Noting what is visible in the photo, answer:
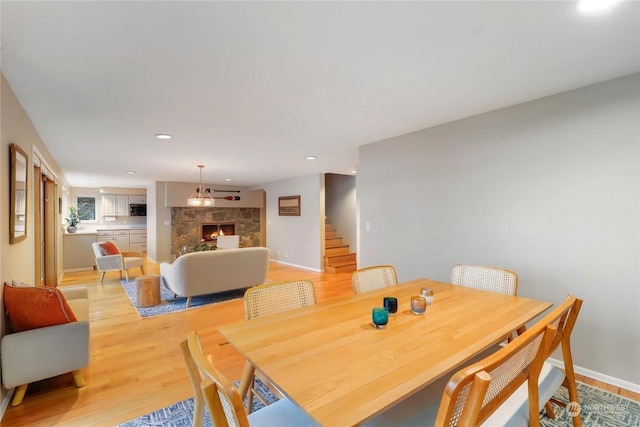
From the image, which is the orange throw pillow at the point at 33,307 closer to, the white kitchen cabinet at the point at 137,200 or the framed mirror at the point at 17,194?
the framed mirror at the point at 17,194

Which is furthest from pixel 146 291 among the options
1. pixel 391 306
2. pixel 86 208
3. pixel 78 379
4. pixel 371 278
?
pixel 86 208

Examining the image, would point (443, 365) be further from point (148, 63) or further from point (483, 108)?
point (483, 108)

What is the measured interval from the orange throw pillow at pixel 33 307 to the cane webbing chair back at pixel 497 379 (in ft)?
8.16

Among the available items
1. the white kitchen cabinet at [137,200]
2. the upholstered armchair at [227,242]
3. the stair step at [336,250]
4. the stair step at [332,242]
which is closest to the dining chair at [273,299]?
the stair step at [336,250]

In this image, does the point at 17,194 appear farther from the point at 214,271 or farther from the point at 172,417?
the point at 214,271

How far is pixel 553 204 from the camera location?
2326mm

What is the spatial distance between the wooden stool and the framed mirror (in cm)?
167

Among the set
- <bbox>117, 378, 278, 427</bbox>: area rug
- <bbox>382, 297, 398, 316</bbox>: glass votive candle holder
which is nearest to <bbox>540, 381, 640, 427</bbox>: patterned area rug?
<bbox>382, 297, 398, 316</bbox>: glass votive candle holder

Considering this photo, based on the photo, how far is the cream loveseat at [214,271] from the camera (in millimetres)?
3936

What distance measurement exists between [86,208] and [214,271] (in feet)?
23.9

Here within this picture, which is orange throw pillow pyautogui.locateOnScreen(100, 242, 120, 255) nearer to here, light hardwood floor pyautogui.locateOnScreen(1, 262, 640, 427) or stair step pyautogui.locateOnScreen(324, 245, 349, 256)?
light hardwood floor pyautogui.locateOnScreen(1, 262, 640, 427)

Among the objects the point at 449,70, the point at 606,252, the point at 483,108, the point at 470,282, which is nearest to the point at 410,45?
the point at 449,70

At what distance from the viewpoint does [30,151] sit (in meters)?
2.73

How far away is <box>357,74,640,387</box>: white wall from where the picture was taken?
203 cm
